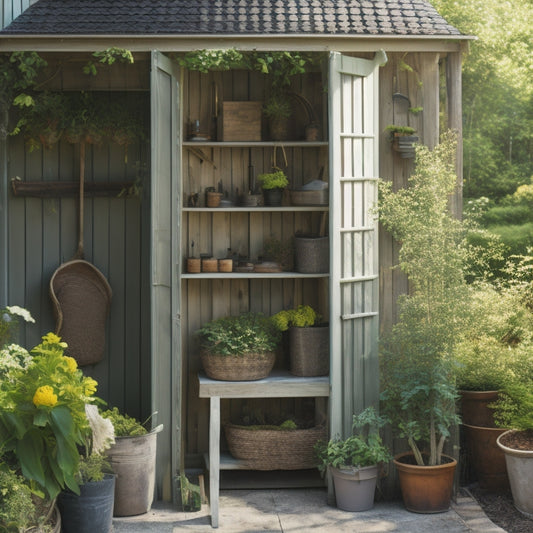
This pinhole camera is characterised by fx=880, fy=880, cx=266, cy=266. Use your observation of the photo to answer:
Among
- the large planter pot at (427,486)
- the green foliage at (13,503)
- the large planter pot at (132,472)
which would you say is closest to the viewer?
the green foliage at (13,503)

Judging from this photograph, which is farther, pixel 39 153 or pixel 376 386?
pixel 39 153

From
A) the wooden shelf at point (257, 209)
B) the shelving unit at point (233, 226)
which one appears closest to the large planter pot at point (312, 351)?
the shelving unit at point (233, 226)

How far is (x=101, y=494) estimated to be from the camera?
16.6ft

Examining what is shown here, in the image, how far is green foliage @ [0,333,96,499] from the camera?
4391 millimetres

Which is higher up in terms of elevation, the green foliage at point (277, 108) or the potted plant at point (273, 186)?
the green foliage at point (277, 108)

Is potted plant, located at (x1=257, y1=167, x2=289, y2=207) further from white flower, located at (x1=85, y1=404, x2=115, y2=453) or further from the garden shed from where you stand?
white flower, located at (x1=85, y1=404, x2=115, y2=453)

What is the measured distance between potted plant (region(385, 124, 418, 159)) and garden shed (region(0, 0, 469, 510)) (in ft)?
0.18

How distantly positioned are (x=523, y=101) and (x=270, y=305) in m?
11.4

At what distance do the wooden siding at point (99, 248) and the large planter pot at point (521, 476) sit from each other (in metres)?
2.72

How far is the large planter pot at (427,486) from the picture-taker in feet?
18.8

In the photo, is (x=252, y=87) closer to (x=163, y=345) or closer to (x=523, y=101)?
(x=163, y=345)

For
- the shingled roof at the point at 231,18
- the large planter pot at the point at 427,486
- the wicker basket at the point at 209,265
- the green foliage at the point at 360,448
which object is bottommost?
the large planter pot at the point at 427,486

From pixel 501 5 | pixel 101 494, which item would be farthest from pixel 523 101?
pixel 101 494

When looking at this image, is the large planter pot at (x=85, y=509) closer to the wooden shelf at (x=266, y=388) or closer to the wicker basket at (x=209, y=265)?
the wooden shelf at (x=266, y=388)
